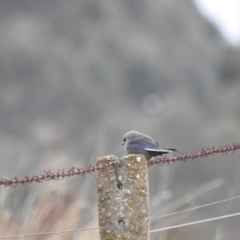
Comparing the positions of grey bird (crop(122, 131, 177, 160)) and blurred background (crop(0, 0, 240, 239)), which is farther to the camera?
blurred background (crop(0, 0, 240, 239))

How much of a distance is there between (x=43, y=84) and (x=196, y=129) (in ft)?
27.7

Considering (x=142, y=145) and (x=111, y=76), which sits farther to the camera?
(x=111, y=76)

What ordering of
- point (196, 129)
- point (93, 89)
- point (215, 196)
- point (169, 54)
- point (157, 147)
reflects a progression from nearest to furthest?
1. point (157, 147)
2. point (215, 196)
3. point (196, 129)
4. point (93, 89)
5. point (169, 54)

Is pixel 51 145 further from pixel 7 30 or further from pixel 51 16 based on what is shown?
pixel 51 16

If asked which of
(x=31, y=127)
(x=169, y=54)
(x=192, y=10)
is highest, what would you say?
(x=192, y=10)

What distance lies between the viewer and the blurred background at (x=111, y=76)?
25.5 meters

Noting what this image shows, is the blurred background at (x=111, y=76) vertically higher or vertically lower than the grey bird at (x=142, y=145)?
higher

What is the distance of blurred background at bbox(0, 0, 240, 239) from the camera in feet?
83.7

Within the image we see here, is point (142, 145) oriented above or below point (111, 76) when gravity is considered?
below

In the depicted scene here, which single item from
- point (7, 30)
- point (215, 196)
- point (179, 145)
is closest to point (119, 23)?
point (7, 30)

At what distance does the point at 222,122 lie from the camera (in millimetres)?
27094

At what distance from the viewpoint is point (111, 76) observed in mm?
31578

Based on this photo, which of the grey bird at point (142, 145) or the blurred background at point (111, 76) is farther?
the blurred background at point (111, 76)

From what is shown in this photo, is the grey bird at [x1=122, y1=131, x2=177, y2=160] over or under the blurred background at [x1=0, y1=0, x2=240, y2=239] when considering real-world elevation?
under
